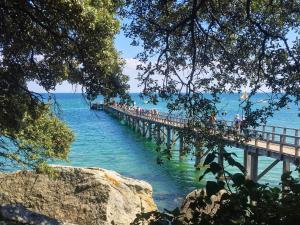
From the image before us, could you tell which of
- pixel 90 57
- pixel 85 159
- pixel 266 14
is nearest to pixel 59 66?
pixel 90 57

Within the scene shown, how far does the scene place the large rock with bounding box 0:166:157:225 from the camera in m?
11.7

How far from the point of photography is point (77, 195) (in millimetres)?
12430

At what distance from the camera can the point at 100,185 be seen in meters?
12.3

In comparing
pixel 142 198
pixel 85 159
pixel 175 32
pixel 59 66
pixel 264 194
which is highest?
pixel 175 32

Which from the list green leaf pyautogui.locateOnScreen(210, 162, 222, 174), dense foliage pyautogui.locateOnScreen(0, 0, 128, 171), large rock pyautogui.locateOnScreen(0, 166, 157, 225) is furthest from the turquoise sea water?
green leaf pyautogui.locateOnScreen(210, 162, 222, 174)

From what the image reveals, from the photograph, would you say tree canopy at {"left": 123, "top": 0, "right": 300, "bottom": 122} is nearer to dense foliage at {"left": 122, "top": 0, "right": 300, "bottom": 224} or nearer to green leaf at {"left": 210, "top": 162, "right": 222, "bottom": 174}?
dense foliage at {"left": 122, "top": 0, "right": 300, "bottom": 224}

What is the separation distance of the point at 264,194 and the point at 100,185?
29.1 feet

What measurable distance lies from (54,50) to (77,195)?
14.2 ft

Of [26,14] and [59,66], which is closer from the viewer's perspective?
[26,14]

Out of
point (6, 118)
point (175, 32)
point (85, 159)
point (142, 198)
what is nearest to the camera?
point (175, 32)

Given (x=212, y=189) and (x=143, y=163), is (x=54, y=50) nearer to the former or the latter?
→ (x=212, y=189)

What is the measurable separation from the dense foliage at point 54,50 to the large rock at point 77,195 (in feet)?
7.32

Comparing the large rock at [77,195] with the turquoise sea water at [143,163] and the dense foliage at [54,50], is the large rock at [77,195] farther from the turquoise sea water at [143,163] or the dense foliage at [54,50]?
the turquoise sea water at [143,163]

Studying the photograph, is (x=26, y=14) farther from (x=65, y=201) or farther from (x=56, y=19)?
(x=65, y=201)
